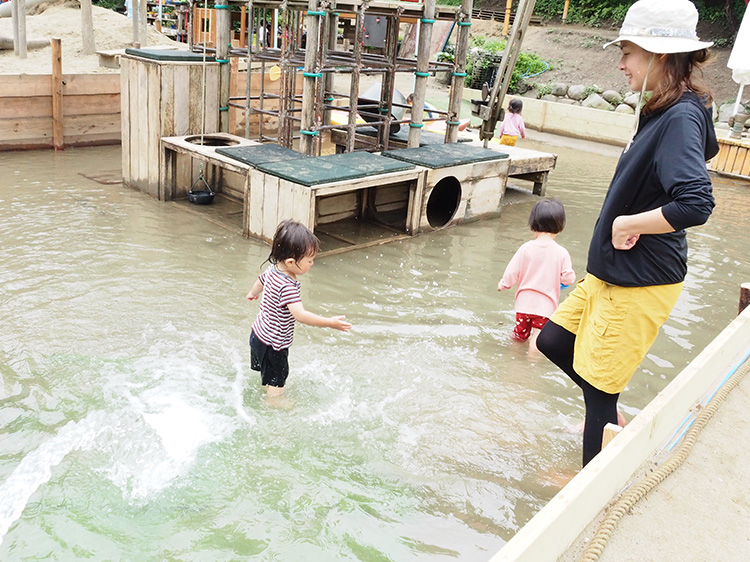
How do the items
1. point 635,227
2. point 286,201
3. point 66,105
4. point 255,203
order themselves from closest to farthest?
point 635,227, point 286,201, point 255,203, point 66,105

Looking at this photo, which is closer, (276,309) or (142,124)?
(276,309)

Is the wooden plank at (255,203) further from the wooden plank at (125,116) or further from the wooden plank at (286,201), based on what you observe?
the wooden plank at (125,116)

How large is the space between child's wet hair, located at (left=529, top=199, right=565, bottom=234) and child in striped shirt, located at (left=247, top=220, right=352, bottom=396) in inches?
72.6

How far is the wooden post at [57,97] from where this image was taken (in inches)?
392

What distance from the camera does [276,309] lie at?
4.07m

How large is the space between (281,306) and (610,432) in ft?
6.10

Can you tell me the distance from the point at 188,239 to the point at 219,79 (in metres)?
2.52

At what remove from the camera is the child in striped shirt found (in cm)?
389

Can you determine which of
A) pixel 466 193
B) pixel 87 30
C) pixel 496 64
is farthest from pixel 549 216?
pixel 496 64

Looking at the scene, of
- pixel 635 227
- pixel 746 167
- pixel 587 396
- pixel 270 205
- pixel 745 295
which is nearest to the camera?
pixel 635 227

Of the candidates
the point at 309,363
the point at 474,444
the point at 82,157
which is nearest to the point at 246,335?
the point at 309,363

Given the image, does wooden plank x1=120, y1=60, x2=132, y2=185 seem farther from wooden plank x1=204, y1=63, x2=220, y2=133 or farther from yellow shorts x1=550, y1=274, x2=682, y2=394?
yellow shorts x1=550, y1=274, x2=682, y2=394

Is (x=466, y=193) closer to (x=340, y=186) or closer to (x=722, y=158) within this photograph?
(x=340, y=186)

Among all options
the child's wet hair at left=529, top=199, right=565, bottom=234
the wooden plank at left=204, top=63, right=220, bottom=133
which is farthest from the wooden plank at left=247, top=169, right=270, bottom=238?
the child's wet hair at left=529, top=199, right=565, bottom=234
